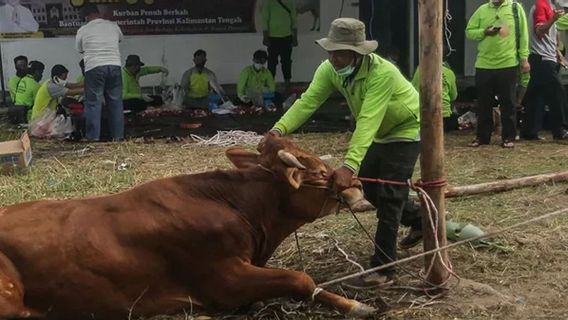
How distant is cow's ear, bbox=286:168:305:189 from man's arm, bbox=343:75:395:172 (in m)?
0.30

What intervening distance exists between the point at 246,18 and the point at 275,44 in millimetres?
1046

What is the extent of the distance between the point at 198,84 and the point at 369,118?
961 centimetres

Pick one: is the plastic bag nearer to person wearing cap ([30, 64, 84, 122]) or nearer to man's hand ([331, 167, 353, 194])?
person wearing cap ([30, 64, 84, 122])

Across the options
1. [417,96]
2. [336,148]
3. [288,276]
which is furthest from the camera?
[336,148]

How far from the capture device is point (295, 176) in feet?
14.4

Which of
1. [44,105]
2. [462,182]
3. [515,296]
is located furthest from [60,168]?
[515,296]

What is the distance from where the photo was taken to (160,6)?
598 inches

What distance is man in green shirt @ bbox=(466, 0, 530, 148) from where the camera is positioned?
9.95 m

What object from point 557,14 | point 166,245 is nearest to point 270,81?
point 557,14

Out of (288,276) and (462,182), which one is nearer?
(288,276)

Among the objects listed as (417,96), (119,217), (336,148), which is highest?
(417,96)

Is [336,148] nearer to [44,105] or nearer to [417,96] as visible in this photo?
[44,105]

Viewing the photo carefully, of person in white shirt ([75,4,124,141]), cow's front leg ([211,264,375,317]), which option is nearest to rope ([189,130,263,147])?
person in white shirt ([75,4,124,141])

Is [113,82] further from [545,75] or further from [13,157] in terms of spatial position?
[545,75]
